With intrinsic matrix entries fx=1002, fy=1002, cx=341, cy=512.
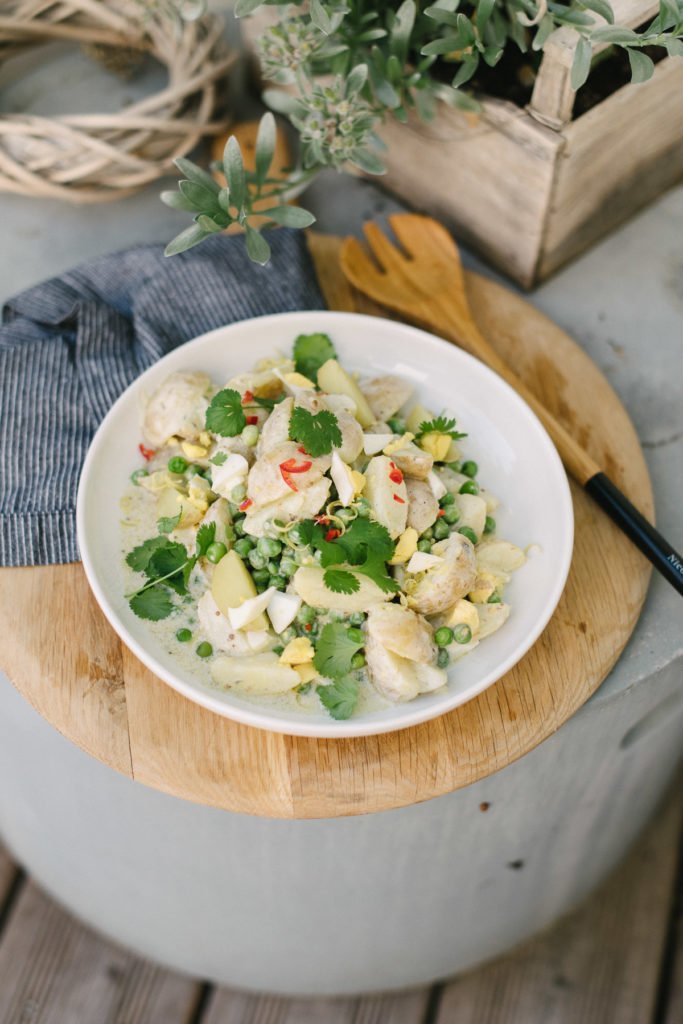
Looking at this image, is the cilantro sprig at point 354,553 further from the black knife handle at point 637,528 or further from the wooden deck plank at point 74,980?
the wooden deck plank at point 74,980

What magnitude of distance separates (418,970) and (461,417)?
43.5 inches

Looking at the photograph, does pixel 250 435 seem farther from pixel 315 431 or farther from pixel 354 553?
pixel 354 553

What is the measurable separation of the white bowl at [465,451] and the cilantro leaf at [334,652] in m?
0.05

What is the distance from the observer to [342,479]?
109 cm

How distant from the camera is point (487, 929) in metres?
1.79

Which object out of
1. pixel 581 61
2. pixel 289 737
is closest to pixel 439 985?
pixel 289 737

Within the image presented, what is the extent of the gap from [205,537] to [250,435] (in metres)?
0.13

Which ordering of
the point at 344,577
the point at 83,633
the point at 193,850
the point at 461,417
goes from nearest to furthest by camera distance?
the point at 344,577
the point at 83,633
the point at 461,417
the point at 193,850

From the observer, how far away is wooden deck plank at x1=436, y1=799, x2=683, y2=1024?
1893 millimetres

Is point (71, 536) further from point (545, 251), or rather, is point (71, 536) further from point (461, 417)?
point (545, 251)

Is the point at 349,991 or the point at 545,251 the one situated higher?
the point at 545,251

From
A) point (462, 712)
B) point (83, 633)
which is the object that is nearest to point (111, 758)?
point (83, 633)

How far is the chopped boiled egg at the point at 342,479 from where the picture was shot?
1.08m

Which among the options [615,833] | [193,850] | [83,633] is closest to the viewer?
[83,633]
